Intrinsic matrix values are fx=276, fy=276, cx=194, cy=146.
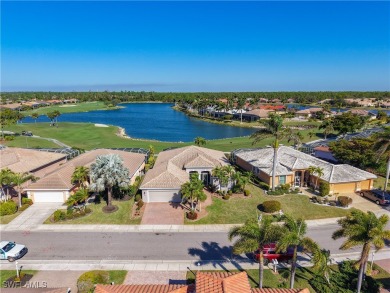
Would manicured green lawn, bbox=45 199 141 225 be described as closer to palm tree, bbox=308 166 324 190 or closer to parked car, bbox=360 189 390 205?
palm tree, bbox=308 166 324 190

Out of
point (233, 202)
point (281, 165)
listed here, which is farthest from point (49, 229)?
point (281, 165)

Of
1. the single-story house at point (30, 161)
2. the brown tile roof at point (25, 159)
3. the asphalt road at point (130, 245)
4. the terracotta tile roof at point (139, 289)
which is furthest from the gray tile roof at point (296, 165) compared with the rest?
the brown tile roof at point (25, 159)

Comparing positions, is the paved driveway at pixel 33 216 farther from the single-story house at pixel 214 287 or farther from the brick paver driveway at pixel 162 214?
the single-story house at pixel 214 287

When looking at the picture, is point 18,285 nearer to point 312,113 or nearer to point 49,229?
point 49,229

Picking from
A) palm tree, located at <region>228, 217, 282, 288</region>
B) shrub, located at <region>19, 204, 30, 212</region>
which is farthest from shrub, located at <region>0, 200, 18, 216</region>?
palm tree, located at <region>228, 217, 282, 288</region>

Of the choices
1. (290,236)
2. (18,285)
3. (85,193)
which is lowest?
(18,285)

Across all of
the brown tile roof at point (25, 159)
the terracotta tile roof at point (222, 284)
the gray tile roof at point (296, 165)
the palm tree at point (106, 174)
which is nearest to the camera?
the terracotta tile roof at point (222, 284)
